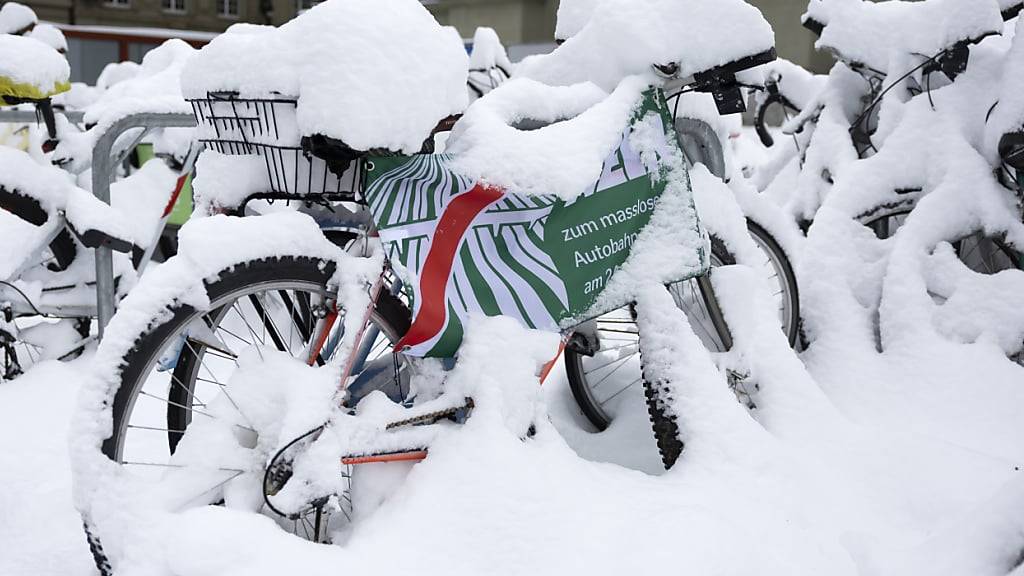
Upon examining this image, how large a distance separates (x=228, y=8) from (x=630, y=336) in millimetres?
39257

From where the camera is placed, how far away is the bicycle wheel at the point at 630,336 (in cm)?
305

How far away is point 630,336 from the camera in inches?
131

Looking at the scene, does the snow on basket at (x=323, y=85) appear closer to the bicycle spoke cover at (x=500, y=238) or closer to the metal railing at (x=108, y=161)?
the bicycle spoke cover at (x=500, y=238)

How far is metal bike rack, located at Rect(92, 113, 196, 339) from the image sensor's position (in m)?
3.46

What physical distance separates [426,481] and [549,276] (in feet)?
2.27

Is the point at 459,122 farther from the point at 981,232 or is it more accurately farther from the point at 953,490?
the point at 981,232

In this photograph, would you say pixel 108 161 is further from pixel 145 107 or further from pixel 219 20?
pixel 219 20

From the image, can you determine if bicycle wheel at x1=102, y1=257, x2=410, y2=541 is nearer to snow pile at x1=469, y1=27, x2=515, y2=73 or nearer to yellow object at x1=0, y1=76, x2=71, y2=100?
yellow object at x1=0, y1=76, x2=71, y2=100

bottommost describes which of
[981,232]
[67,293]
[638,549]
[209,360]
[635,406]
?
[67,293]

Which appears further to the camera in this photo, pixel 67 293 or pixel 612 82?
pixel 67 293

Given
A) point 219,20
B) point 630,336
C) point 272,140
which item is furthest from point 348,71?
point 219,20

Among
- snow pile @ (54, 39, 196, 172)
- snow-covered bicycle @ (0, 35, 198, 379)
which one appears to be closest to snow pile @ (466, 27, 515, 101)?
snow pile @ (54, 39, 196, 172)

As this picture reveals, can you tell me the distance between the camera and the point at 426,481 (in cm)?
212

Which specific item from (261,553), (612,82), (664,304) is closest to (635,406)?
(664,304)
